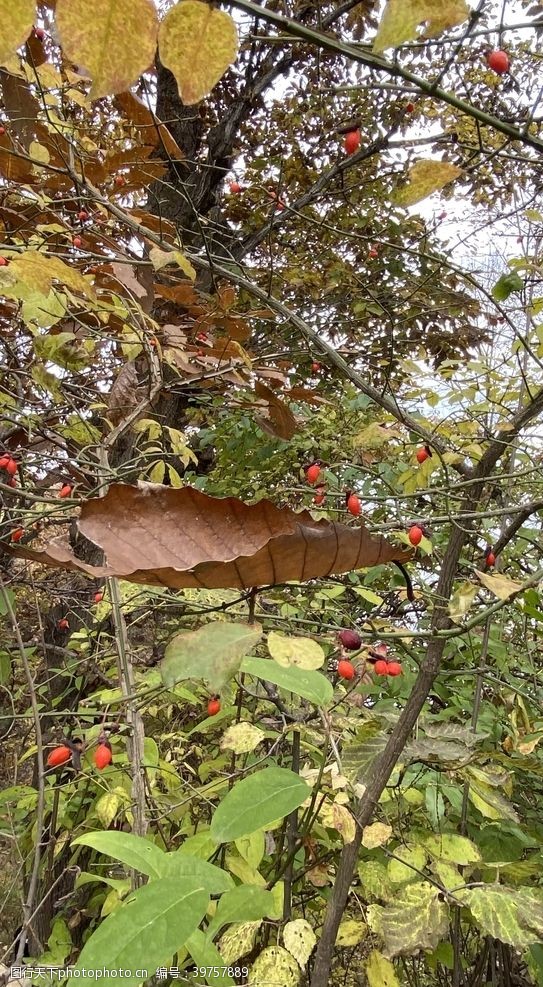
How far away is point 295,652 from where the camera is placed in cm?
44

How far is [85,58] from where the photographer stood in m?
0.39

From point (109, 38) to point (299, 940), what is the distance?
0.94m

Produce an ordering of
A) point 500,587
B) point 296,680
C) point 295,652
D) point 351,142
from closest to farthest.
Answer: point 295,652 < point 500,587 < point 296,680 < point 351,142

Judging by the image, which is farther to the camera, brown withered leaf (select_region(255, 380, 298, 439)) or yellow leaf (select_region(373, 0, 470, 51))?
brown withered leaf (select_region(255, 380, 298, 439))

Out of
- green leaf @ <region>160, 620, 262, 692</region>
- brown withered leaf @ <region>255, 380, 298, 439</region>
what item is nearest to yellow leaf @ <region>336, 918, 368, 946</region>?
green leaf @ <region>160, 620, 262, 692</region>

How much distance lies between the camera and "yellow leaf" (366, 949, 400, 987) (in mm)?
823

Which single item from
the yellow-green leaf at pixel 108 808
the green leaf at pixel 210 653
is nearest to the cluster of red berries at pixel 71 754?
the yellow-green leaf at pixel 108 808

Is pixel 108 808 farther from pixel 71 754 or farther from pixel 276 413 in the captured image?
pixel 276 413

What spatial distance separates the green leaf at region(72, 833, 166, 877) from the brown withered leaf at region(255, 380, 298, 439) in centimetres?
108

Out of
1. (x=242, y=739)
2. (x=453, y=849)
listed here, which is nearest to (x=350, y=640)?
(x=242, y=739)

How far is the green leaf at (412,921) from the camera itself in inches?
28.1

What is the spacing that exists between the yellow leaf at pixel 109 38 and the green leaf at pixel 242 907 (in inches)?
32.3

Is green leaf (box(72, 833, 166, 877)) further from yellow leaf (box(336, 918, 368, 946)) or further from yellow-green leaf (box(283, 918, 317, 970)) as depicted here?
yellow leaf (box(336, 918, 368, 946))

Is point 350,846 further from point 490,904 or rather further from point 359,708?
point 359,708
